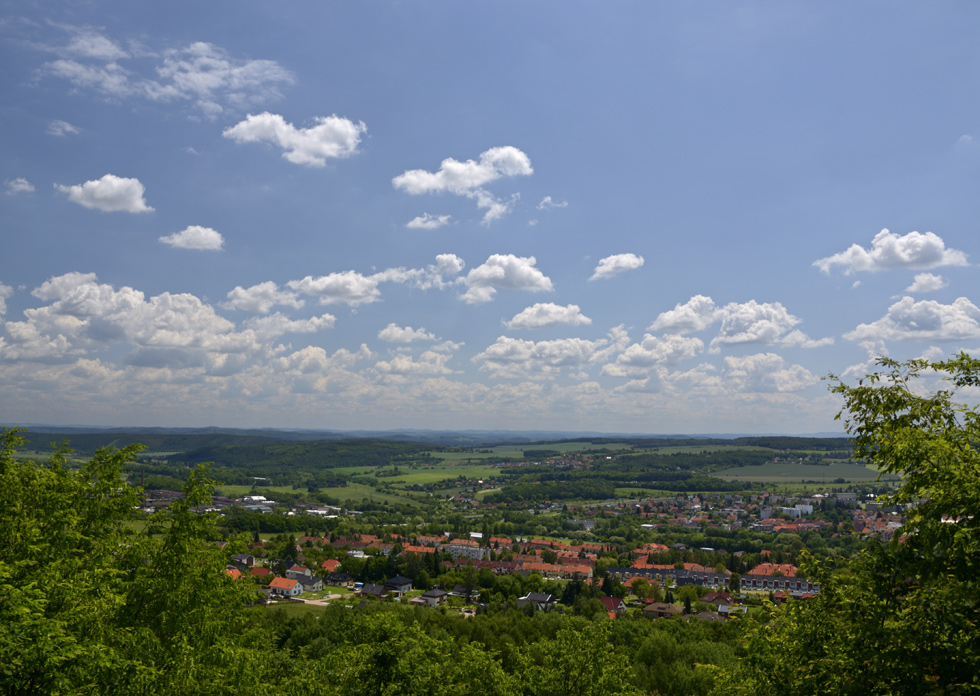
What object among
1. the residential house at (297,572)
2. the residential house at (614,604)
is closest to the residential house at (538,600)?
the residential house at (614,604)

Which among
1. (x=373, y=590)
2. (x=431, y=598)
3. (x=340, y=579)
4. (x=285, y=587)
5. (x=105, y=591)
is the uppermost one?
(x=105, y=591)

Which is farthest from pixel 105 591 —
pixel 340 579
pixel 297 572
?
pixel 297 572

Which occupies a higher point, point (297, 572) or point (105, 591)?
point (105, 591)

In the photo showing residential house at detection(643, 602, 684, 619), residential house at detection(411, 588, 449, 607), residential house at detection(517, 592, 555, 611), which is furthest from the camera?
residential house at detection(411, 588, 449, 607)

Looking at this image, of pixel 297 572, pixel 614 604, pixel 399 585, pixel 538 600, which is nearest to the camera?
pixel 614 604

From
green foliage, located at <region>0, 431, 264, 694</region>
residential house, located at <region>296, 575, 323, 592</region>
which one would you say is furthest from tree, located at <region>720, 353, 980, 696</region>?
residential house, located at <region>296, 575, 323, 592</region>

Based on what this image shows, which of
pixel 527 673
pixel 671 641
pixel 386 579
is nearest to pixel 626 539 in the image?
pixel 386 579

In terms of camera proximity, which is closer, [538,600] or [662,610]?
[662,610]

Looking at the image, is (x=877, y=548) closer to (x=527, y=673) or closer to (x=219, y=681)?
(x=219, y=681)

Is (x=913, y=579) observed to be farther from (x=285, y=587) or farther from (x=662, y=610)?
(x=285, y=587)

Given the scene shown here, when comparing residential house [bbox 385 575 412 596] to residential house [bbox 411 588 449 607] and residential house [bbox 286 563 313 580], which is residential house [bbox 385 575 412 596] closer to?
residential house [bbox 411 588 449 607]
